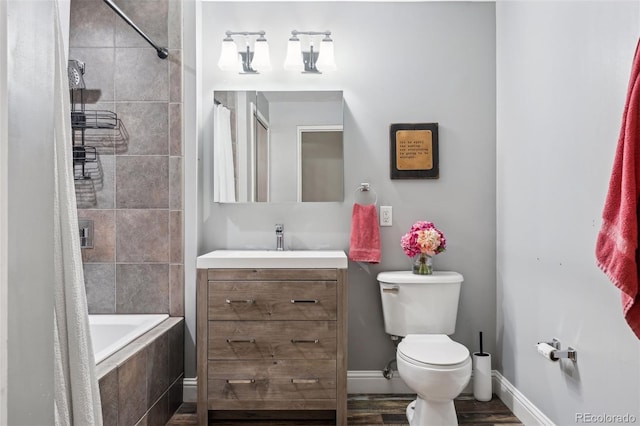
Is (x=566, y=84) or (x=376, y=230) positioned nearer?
(x=566, y=84)

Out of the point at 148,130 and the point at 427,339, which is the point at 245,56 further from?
the point at 427,339

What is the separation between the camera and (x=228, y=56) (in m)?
2.70

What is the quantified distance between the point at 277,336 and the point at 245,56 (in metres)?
1.63

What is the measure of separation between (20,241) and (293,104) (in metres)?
2.29

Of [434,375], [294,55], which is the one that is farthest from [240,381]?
[294,55]

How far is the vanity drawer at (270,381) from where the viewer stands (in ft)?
7.52

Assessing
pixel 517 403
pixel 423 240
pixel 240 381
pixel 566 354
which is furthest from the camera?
pixel 423 240

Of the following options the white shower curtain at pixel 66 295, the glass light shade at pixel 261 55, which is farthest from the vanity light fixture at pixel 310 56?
the white shower curtain at pixel 66 295

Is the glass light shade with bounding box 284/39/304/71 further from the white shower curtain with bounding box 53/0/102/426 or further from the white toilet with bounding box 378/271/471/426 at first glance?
the white shower curtain with bounding box 53/0/102/426

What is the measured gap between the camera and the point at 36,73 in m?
0.61

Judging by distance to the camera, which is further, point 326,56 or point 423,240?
point 326,56

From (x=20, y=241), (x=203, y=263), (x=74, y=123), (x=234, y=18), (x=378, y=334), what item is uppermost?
(x=234, y=18)

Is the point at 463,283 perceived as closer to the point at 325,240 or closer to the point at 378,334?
the point at 378,334

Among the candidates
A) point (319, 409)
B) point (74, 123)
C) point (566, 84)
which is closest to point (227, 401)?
point (319, 409)
